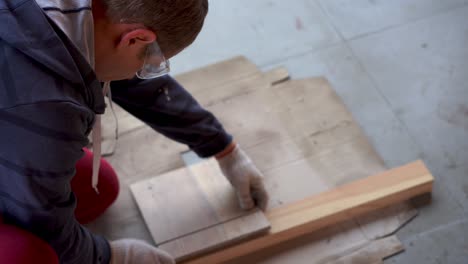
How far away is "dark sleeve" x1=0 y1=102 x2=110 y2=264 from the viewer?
3.62 ft

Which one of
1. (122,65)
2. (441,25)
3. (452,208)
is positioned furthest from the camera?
(441,25)

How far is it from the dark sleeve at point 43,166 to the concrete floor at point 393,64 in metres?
1.16

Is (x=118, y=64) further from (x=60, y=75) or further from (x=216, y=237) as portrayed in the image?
(x=216, y=237)

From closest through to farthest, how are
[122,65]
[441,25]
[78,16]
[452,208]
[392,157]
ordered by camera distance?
[78,16], [122,65], [452,208], [392,157], [441,25]

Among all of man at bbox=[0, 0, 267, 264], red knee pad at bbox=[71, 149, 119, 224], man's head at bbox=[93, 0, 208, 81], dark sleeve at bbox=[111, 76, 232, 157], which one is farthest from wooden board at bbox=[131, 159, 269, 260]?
man's head at bbox=[93, 0, 208, 81]

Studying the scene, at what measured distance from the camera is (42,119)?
3.63ft

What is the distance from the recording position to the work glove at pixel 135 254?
1.68 metres

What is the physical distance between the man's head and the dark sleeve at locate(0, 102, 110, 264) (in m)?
0.14

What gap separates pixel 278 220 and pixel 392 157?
551 millimetres

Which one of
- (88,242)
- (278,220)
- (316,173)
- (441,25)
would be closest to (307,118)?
(316,173)

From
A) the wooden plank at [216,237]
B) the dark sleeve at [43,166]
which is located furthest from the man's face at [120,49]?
the wooden plank at [216,237]

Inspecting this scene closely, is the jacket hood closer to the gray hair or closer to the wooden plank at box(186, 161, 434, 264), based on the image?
the gray hair

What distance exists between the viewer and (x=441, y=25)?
2.62 m

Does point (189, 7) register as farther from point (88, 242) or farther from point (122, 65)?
point (88, 242)
